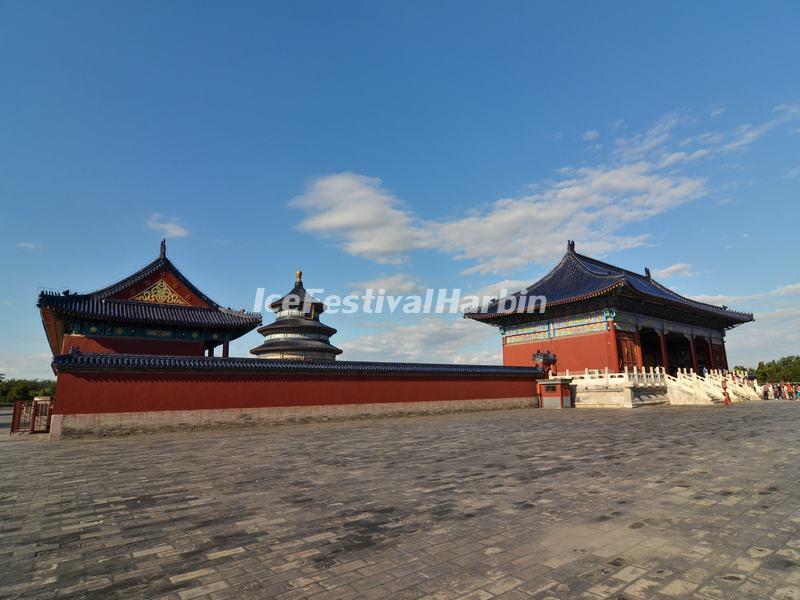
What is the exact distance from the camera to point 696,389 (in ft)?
77.6

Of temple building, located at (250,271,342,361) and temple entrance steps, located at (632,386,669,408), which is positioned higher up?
temple building, located at (250,271,342,361)

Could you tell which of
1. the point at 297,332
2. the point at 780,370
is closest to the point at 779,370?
the point at 780,370

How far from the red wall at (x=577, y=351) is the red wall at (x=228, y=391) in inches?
323

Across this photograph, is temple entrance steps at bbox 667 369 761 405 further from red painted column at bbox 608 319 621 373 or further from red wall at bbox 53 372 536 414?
red wall at bbox 53 372 536 414

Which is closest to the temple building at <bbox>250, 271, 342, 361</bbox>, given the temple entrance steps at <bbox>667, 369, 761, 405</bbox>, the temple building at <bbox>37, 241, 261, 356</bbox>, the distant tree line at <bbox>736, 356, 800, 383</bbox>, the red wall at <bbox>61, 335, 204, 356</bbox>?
the temple building at <bbox>37, 241, 261, 356</bbox>

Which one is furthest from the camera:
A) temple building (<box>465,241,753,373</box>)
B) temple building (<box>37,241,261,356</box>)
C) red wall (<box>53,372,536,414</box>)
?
→ temple building (<box>465,241,753,373</box>)

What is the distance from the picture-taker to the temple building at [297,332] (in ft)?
89.8

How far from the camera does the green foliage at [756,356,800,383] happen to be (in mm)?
52034

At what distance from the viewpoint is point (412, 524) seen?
14.4 ft

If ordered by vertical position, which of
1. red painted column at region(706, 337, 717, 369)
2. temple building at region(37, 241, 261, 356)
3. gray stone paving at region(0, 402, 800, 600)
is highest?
temple building at region(37, 241, 261, 356)

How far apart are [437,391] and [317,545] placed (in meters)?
17.3

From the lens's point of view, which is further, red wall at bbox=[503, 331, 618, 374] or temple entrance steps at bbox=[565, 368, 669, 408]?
red wall at bbox=[503, 331, 618, 374]

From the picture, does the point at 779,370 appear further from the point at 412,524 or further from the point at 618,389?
the point at 412,524

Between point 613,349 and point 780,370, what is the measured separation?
45.2 m
